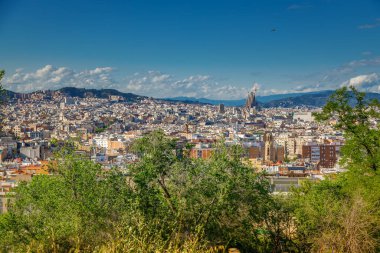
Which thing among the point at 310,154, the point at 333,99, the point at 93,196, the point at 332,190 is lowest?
the point at 310,154

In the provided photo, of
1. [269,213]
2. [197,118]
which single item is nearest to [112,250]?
[269,213]

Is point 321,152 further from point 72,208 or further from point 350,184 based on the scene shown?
point 72,208

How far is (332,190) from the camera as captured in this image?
11289 mm

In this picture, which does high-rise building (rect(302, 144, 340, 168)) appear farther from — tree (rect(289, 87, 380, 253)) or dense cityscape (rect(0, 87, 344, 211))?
tree (rect(289, 87, 380, 253))

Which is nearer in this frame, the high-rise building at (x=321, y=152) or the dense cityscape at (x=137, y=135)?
the dense cityscape at (x=137, y=135)

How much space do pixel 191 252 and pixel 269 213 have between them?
5.02 m

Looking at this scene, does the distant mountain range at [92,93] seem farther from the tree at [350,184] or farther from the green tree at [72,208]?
the tree at [350,184]

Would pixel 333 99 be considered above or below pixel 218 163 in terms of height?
above

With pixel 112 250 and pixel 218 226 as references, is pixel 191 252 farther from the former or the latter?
pixel 218 226

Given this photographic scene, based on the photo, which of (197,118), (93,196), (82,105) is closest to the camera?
(93,196)

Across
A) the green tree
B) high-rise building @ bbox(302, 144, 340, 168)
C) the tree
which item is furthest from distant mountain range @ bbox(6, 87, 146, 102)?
the tree

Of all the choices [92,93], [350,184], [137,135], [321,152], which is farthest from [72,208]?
[92,93]

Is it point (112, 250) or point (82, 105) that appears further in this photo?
point (82, 105)

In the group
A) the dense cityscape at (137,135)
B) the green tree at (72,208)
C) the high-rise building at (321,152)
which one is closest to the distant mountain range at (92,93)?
the dense cityscape at (137,135)
